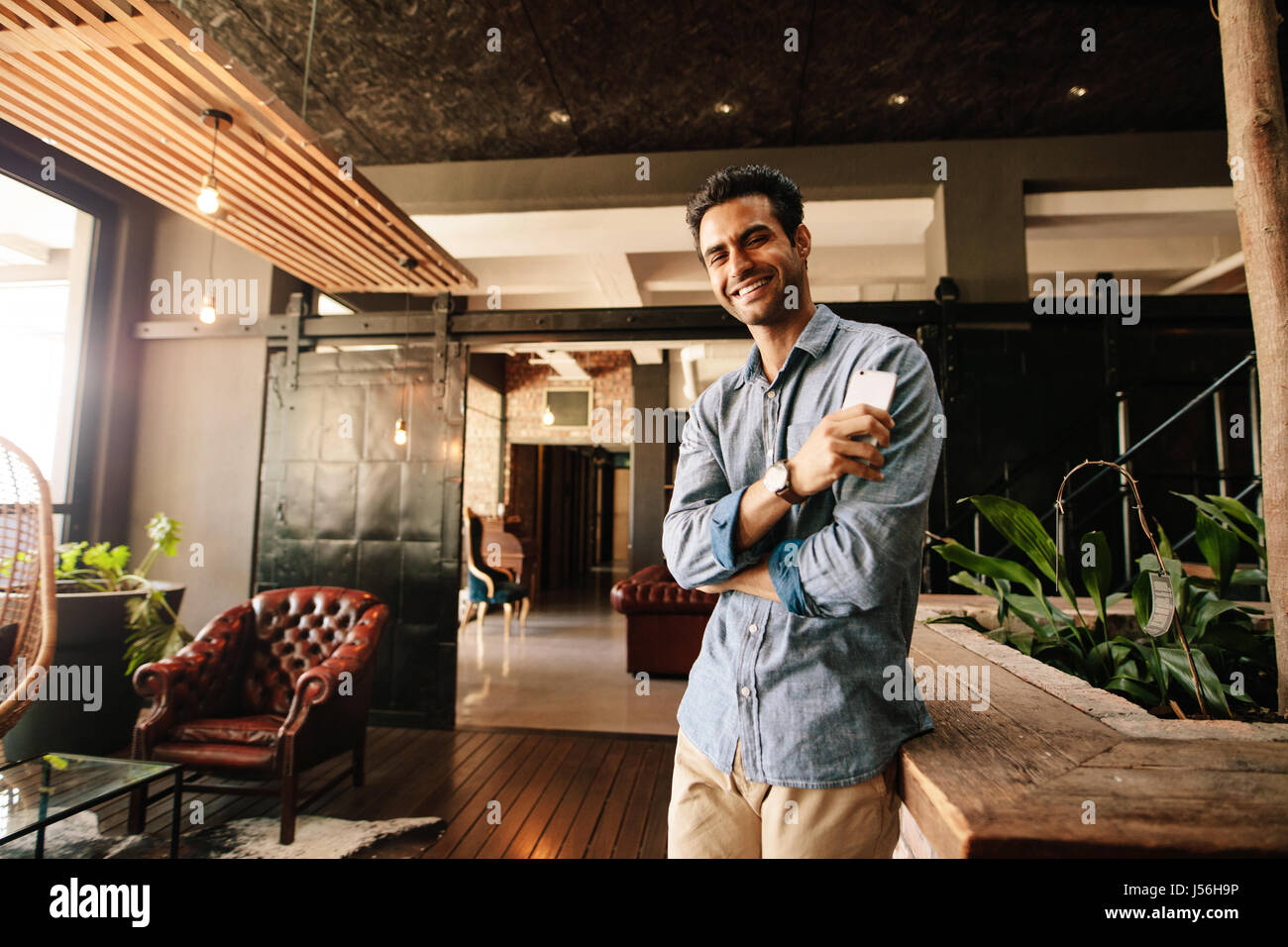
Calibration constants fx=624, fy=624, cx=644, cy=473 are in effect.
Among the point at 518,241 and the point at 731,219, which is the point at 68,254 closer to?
the point at 518,241

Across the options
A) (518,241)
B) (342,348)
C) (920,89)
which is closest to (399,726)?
(342,348)

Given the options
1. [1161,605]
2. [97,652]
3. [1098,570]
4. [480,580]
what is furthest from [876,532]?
[480,580]

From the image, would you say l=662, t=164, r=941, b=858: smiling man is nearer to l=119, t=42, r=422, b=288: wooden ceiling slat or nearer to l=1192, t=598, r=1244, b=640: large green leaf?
l=1192, t=598, r=1244, b=640: large green leaf

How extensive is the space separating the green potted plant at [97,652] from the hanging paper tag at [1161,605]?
465 cm

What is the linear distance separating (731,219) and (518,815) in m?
2.96

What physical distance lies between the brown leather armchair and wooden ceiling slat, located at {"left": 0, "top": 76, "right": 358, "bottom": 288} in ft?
7.20

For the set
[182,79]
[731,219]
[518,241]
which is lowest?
[731,219]

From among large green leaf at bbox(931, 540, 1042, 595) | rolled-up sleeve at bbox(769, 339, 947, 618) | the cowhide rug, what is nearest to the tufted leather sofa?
the cowhide rug

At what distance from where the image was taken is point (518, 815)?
3.04 metres

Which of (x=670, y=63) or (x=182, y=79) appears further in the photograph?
(x=670, y=63)

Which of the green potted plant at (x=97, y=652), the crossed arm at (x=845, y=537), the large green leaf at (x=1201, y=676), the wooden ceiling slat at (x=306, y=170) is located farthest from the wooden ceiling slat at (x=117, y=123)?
the large green leaf at (x=1201, y=676)

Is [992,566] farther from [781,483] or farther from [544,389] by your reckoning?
[544,389]

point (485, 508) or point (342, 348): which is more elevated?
point (342, 348)

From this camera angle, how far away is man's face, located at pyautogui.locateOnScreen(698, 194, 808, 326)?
1.09 meters
